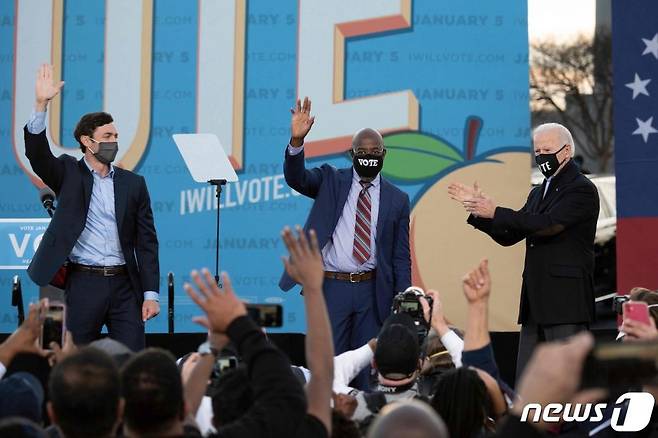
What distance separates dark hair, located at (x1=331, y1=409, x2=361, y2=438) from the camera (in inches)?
127

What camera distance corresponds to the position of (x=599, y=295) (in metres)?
13.3

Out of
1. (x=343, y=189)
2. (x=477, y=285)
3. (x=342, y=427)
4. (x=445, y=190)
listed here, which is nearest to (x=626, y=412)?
(x=477, y=285)

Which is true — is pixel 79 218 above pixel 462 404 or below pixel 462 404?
above

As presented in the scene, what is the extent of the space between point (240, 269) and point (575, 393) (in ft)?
24.1

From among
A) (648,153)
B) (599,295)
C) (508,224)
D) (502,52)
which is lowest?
(599,295)

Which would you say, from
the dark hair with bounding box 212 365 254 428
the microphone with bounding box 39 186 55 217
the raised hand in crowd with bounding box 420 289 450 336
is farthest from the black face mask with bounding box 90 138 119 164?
the dark hair with bounding box 212 365 254 428

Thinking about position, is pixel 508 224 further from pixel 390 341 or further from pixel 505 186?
pixel 505 186

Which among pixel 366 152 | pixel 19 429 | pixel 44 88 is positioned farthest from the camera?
pixel 366 152

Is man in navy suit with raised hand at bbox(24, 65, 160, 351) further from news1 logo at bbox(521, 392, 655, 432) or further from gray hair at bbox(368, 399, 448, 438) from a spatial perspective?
gray hair at bbox(368, 399, 448, 438)

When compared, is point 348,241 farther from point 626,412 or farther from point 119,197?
point 626,412

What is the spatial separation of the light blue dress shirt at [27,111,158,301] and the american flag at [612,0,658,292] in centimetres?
384

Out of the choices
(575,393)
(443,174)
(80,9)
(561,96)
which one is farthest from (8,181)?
(561,96)

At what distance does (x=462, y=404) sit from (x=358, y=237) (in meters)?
3.59

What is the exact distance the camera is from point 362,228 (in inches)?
271
